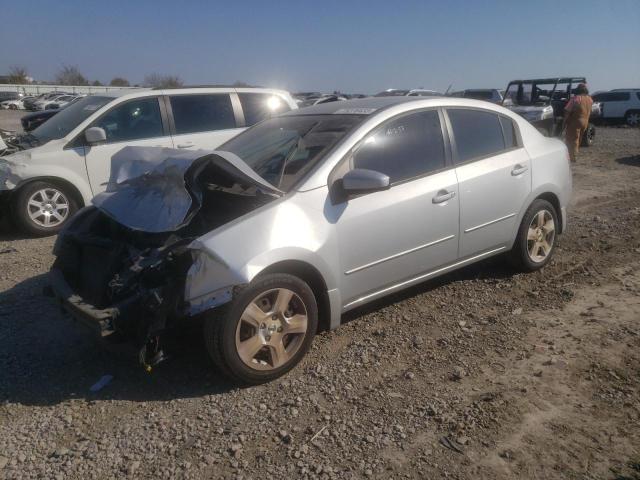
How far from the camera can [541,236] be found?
4.78m

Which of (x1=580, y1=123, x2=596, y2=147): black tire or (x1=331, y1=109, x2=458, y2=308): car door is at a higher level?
(x1=331, y1=109, x2=458, y2=308): car door

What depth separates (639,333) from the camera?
3.68 metres

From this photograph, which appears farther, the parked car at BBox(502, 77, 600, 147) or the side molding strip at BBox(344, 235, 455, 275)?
the parked car at BBox(502, 77, 600, 147)

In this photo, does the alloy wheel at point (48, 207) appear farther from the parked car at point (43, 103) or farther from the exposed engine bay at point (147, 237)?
the parked car at point (43, 103)

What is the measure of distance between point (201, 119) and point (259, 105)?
3.04ft

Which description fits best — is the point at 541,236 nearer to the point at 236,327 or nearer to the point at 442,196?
the point at 442,196

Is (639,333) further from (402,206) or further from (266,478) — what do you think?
(266,478)

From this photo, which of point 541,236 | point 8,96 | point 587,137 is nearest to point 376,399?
point 541,236

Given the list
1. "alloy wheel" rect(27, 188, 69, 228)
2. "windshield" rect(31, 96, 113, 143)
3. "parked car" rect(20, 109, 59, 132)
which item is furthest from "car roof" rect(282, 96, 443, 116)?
"parked car" rect(20, 109, 59, 132)

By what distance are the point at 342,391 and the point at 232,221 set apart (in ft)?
3.99

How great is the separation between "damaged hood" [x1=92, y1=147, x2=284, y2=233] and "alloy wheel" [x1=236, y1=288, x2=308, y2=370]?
2.17 ft

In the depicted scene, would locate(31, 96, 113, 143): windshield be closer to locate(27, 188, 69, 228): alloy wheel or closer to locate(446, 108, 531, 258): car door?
locate(27, 188, 69, 228): alloy wheel

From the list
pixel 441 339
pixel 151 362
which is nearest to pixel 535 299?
pixel 441 339

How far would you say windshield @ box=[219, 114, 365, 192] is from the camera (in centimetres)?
347
